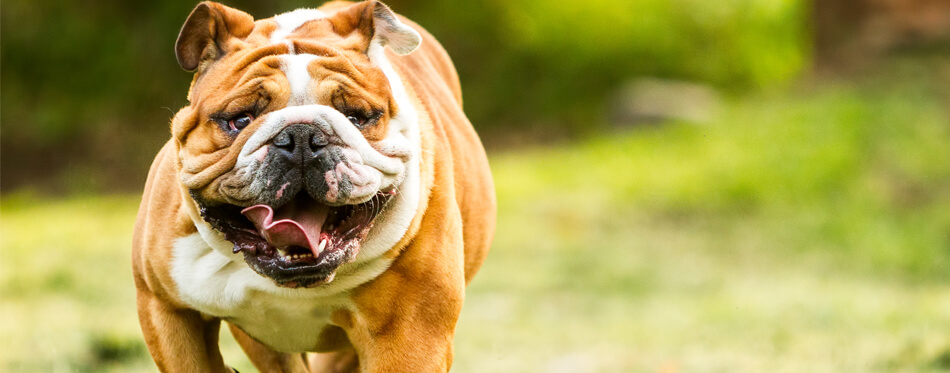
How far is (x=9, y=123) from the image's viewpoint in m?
14.2

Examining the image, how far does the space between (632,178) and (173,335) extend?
933cm

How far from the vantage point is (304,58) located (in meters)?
3.08

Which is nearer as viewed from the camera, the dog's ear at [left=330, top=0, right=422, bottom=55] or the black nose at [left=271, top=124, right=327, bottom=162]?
the black nose at [left=271, top=124, right=327, bottom=162]

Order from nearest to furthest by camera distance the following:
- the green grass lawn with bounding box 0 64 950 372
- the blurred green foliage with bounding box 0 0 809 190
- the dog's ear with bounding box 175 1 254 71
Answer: the dog's ear with bounding box 175 1 254 71 < the green grass lawn with bounding box 0 64 950 372 < the blurred green foliage with bounding box 0 0 809 190

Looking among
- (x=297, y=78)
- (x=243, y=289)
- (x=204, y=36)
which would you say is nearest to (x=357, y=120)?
(x=297, y=78)

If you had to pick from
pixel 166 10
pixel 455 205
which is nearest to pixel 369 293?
pixel 455 205

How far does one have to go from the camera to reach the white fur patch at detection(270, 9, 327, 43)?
3.32 meters

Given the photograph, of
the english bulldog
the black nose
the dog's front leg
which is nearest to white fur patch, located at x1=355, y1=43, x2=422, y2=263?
the english bulldog

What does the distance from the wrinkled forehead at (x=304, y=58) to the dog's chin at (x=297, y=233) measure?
0.31 m

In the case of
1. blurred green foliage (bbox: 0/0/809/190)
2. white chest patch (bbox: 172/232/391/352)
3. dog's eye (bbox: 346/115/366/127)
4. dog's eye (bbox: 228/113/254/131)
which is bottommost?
blurred green foliage (bbox: 0/0/809/190)

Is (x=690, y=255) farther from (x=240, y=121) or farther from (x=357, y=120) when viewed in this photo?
(x=240, y=121)

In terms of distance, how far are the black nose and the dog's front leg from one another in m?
0.85

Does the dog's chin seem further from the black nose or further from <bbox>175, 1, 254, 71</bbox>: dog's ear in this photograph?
<bbox>175, 1, 254, 71</bbox>: dog's ear

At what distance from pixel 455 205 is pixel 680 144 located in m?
10.2
